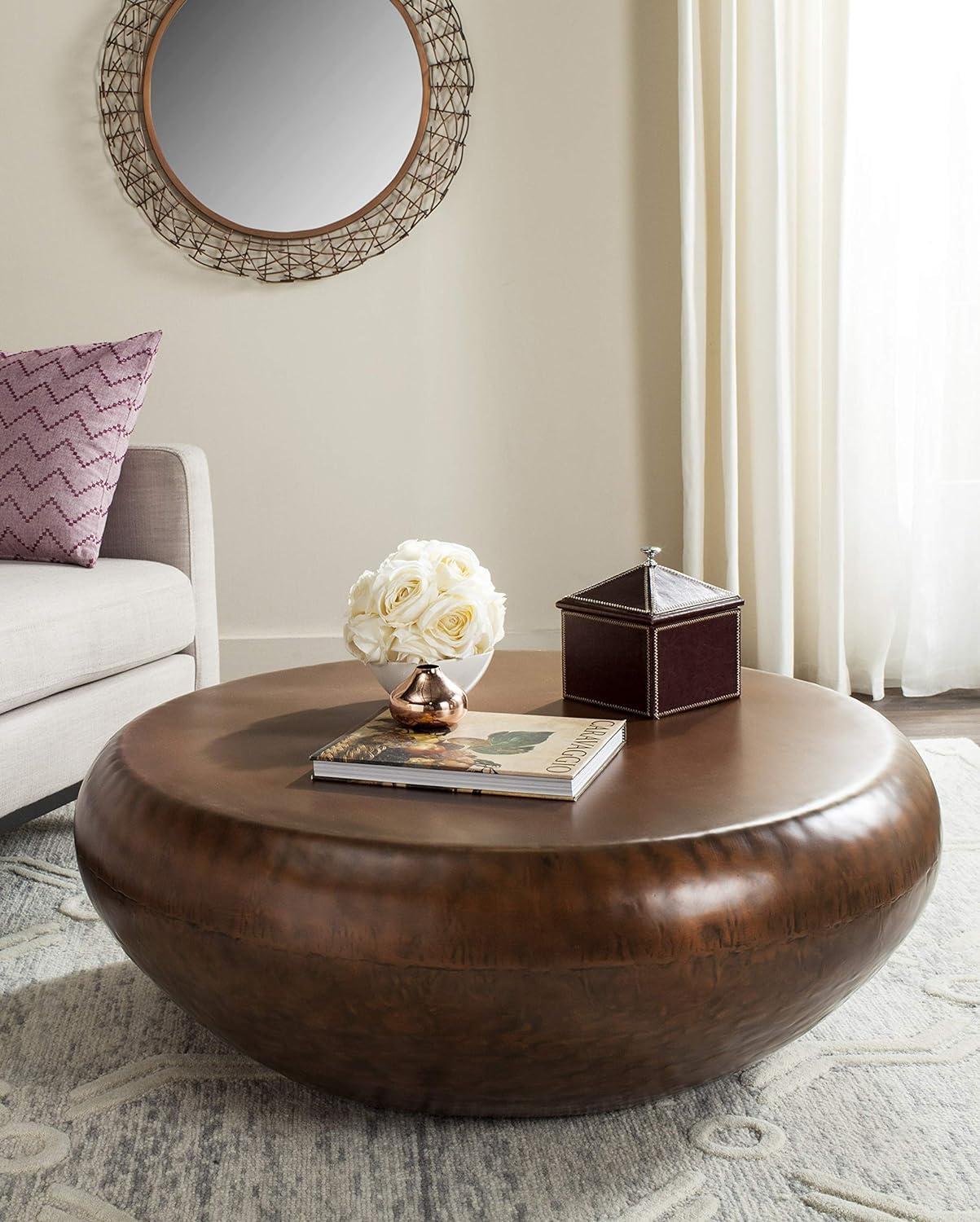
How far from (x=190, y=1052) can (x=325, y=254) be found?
242 cm

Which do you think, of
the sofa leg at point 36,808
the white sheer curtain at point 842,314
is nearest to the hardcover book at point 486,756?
the sofa leg at point 36,808

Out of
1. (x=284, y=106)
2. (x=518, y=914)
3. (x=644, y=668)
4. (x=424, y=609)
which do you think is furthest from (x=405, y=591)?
(x=284, y=106)

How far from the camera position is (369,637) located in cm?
122

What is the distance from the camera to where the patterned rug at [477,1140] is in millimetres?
1006

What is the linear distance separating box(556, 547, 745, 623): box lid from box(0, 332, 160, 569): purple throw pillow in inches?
46.0

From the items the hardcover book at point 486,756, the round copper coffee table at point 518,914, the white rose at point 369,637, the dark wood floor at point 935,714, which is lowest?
the dark wood floor at point 935,714

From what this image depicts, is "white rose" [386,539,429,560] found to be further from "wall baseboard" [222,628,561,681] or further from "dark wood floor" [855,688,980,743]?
"wall baseboard" [222,628,561,681]

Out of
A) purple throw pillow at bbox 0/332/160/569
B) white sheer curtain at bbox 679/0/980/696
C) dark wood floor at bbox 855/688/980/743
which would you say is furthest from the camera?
white sheer curtain at bbox 679/0/980/696

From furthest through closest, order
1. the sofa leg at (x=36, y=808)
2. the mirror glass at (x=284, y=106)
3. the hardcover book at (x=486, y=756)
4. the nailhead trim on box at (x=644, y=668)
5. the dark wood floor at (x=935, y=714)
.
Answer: the mirror glass at (x=284, y=106), the dark wood floor at (x=935, y=714), the sofa leg at (x=36, y=808), the nailhead trim on box at (x=644, y=668), the hardcover book at (x=486, y=756)

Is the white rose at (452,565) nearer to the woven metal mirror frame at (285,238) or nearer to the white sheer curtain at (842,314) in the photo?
the white sheer curtain at (842,314)

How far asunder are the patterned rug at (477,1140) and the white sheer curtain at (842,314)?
1791mm

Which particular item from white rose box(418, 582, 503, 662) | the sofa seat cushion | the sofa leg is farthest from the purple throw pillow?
white rose box(418, 582, 503, 662)

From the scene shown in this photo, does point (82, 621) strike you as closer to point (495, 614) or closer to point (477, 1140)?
point (495, 614)

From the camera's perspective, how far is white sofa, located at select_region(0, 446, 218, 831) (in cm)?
180
